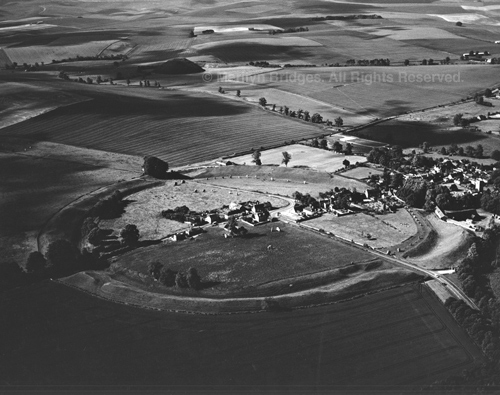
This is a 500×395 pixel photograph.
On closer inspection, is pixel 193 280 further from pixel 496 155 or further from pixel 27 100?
pixel 27 100

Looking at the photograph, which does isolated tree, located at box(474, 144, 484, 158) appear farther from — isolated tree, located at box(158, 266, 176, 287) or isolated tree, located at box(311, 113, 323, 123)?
isolated tree, located at box(158, 266, 176, 287)

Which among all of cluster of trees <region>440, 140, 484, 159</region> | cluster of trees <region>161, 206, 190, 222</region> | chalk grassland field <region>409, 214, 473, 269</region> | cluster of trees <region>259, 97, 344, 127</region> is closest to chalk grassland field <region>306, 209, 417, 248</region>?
chalk grassland field <region>409, 214, 473, 269</region>

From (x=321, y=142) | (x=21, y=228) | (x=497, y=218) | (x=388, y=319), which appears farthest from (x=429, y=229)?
(x=21, y=228)

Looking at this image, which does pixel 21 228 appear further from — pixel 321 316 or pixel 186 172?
pixel 321 316

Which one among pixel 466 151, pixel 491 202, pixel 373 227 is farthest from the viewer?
pixel 466 151

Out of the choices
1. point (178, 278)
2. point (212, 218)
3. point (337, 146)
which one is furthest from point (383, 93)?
point (178, 278)

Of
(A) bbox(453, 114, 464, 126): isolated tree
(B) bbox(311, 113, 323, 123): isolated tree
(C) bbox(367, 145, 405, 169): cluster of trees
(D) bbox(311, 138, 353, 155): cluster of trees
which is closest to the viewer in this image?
(C) bbox(367, 145, 405, 169): cluster of trees

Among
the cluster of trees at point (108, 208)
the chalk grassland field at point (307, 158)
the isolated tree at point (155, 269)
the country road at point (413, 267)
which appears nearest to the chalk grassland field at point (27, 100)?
the chalk grassland field at point (307, 158)
